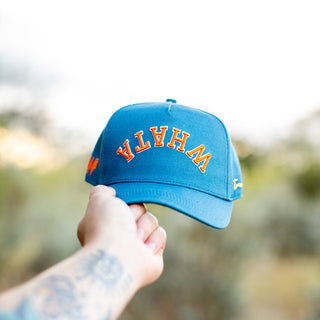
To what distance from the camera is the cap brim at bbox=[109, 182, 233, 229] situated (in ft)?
3.03

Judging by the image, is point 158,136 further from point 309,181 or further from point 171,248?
point 309,181

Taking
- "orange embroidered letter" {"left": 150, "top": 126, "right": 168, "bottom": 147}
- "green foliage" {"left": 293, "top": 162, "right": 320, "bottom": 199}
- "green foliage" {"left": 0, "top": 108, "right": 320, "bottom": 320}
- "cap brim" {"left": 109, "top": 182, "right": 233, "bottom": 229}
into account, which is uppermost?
"orange embroidered letter" {"left": 150, "top": 126, "right": 168, "bottom": 147}

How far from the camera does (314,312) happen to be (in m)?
2.88

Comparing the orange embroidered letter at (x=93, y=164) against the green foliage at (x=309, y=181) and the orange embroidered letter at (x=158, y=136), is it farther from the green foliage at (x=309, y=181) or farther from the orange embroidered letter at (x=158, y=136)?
the green foliage at (x=309, y=181)

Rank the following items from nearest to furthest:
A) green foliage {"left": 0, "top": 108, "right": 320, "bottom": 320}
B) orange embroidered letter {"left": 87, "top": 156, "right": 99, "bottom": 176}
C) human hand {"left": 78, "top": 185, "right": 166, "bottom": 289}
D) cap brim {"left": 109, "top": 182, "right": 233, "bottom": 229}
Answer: human hand {"left": 78, "top": 185, "right": 166, "bottom": 289} → cap brim {"left": 109, "top": 182, "right": 233, "bottom": 229} → orange embroidered letter {"left": 87, "top": 156, "right": 99, "bottom": 176} → green foliage {"left": 0, "top": 108, "right": 320, "bottom": 320}

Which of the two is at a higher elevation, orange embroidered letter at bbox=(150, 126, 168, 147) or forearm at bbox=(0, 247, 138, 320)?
orange embroidered letter at bbox=(150, 126, 168, 147)

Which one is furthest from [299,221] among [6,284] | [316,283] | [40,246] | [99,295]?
[99,295]

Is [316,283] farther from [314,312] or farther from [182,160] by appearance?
[182,160]

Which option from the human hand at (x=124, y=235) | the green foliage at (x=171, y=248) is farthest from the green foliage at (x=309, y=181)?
the human hand at (x=124, y=235)

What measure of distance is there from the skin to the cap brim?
57mm

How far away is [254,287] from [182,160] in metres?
2.49

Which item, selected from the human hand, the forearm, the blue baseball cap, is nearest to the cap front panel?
the blue baseball cap

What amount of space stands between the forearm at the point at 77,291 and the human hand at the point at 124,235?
A: 0.03 meters

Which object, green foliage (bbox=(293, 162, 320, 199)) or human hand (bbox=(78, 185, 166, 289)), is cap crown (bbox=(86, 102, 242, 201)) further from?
green foliage (bbox=(293, 162, 320, 199))
